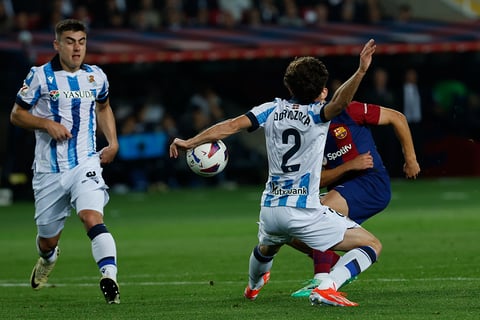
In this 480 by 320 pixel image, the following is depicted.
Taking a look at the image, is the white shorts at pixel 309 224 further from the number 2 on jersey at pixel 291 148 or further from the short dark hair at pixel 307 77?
the short dark hair at pixel 307 77

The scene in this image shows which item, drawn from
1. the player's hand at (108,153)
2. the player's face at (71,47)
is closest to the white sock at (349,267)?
the player's hand at (108,153)

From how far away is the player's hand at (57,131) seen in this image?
10.9m

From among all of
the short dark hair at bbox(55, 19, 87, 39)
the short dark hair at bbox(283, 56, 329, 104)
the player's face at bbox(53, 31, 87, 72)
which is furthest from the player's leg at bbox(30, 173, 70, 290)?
the short dark hair at bbox(283, 56, 329, 104)

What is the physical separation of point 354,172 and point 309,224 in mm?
1702

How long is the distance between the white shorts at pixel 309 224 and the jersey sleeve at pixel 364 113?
1.32 meters

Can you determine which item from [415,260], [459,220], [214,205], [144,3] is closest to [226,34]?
[144,3]

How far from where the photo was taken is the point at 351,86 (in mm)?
9570

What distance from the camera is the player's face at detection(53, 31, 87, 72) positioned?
1108 cm

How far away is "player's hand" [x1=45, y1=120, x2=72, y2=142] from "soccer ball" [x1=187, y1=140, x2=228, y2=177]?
1262 millimetres

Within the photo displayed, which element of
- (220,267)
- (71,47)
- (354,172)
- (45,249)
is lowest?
(220,267)

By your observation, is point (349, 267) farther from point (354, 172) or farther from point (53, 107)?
point (53, 107)

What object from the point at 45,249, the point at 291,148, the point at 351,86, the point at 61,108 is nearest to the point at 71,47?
the point at 61,108

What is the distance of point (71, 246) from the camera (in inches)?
664

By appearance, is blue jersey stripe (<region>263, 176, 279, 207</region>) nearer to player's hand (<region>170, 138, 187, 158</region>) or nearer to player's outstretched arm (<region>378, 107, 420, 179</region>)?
player's hand (<region>170, 138, 187, 158</region>)
